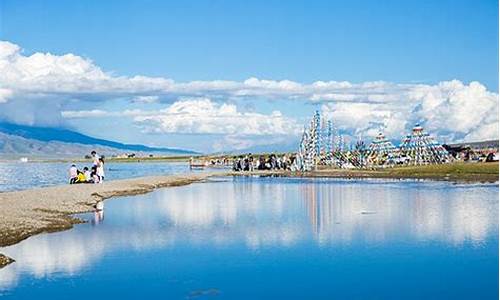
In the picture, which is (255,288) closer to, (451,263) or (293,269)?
(293,269)

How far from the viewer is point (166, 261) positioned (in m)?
20.4

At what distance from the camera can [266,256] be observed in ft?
70.1

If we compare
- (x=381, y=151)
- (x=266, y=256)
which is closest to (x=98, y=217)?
(x=266, y=256)

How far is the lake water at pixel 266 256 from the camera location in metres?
16.9

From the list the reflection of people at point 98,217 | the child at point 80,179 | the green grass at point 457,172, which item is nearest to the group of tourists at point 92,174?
the child at point 80,179

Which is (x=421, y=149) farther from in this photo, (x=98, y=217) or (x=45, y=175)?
(x=98, y=217)

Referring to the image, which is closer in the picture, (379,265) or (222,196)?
(379,265)

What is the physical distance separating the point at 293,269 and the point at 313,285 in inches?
76.6

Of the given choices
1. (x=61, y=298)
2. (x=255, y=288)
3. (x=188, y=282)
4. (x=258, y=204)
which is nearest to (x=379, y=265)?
(x=255, y=288)

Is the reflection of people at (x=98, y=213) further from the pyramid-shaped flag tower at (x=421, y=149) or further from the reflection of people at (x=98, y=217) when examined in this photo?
the pyramid-shaped flag tower at (x=421, y=149)

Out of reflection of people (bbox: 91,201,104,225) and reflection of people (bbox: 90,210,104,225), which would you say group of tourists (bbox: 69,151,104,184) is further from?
reflection of people (bbox: 90,210,104,225)

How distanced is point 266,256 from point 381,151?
9805cm

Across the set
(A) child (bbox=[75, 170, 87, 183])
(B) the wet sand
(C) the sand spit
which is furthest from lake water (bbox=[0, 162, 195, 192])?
(C) the sand spit

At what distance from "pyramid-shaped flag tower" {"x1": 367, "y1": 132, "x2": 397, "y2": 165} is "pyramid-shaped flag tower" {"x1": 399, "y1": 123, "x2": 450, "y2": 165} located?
207 centimetres
